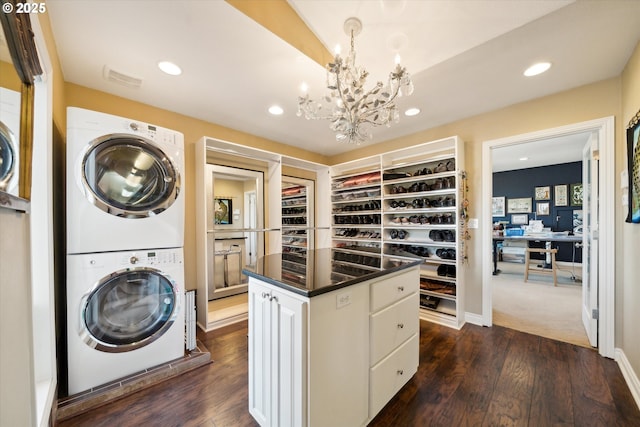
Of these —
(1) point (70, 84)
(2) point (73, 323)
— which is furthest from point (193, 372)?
(1) point (70, 84)

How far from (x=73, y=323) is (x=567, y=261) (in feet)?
29.8

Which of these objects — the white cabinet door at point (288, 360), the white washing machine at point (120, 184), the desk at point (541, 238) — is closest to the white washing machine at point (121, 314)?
the white washing machine at point (120, 184)

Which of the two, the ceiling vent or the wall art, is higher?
the ceiling vent

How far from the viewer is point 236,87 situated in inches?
87.7

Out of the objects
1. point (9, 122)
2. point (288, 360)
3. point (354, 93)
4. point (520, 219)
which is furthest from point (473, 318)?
point (520, 219)

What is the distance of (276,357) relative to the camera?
4.06ft

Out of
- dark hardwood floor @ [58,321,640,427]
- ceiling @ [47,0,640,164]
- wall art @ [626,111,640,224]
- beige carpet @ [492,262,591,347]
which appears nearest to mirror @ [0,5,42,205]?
ceiling @ [47,0,640,164]

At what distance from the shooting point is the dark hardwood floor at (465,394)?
1.48 metres

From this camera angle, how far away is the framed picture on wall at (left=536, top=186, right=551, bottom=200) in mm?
6321

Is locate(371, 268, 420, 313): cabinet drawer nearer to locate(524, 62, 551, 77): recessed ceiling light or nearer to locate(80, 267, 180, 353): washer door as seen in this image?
locate(80, 267, 180, 353): washer door

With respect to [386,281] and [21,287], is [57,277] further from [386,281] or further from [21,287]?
[386,281]

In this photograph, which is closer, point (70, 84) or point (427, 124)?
point (70, 84)

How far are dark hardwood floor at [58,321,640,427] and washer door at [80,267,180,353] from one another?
39cm

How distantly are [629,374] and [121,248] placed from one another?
3.89 meters
